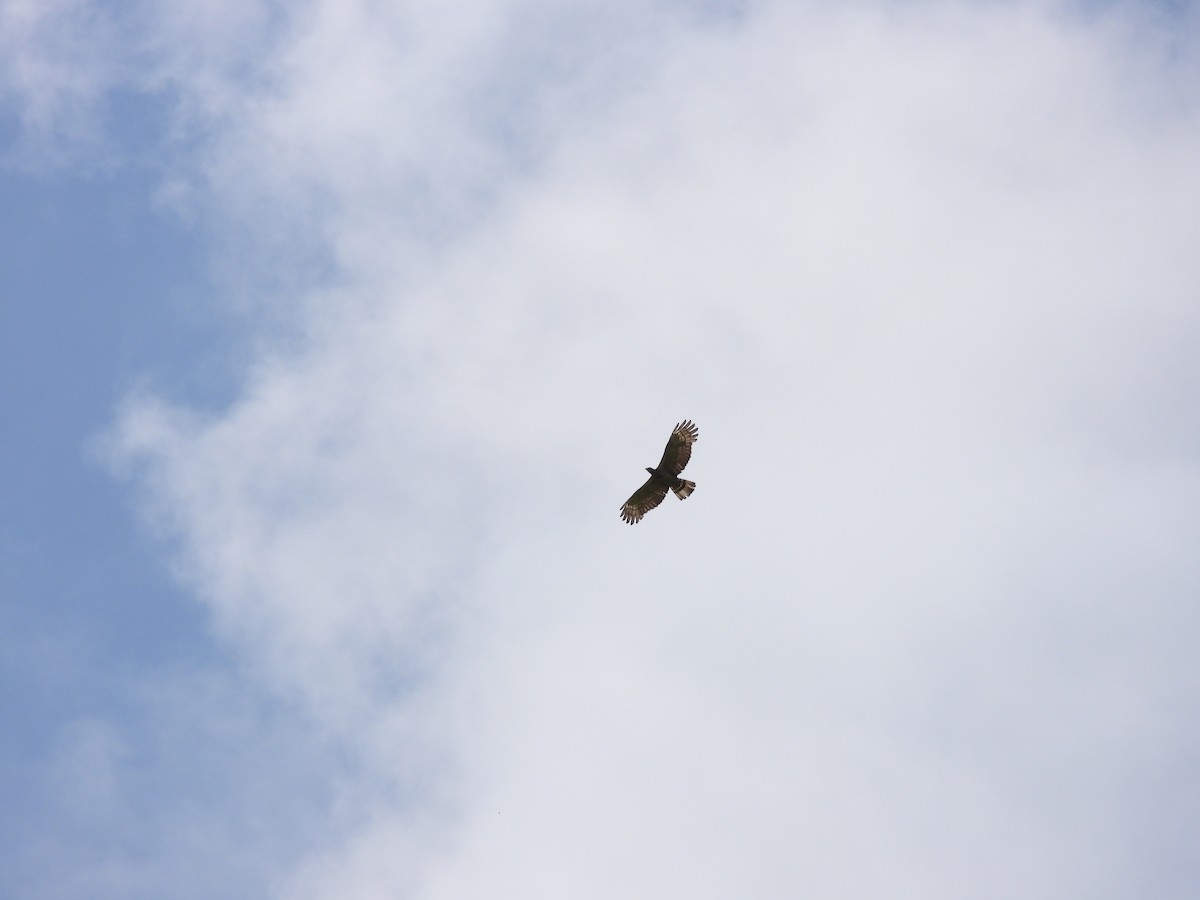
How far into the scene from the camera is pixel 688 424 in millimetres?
68312

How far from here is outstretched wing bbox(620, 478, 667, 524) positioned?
70250 mm

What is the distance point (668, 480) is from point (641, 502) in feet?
7.46

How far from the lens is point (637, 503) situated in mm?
70812

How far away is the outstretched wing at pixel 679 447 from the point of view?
68.1 metres

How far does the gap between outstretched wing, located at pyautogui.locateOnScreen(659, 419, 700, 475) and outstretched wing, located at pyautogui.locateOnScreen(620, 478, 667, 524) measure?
1.60 m

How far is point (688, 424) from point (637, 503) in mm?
5667

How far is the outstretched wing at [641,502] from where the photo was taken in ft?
230

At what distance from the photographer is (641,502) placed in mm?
70750

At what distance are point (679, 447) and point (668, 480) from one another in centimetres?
225

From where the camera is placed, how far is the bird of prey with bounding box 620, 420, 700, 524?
6819 cm

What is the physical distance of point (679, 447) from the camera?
224ft

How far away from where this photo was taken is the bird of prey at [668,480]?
224 feet

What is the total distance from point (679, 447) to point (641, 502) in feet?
14.4
